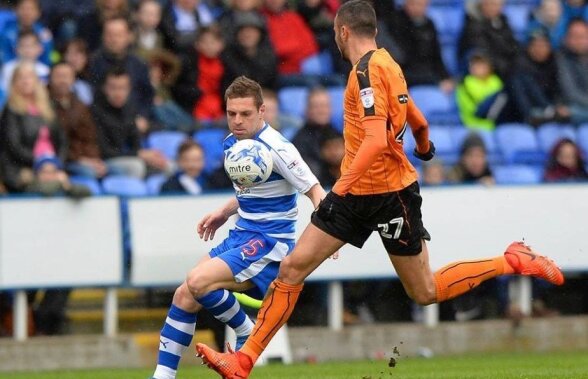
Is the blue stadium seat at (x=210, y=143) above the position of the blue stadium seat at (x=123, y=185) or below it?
above

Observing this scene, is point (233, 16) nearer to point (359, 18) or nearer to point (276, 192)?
point (276, 192)

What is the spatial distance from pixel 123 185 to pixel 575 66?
20.9 ft

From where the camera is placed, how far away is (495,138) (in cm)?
1669

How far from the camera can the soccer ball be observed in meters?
9.53

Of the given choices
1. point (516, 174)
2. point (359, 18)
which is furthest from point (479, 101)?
point (359, 18)

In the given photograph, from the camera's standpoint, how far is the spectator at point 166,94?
15.5 meters

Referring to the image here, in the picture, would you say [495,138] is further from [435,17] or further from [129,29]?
[129,29]

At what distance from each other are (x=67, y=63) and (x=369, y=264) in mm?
3735

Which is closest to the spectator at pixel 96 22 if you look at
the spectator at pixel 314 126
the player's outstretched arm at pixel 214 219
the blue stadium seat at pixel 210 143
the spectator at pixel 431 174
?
the blue stadium seat at pixel 210 143

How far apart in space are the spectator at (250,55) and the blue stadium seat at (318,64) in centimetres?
67

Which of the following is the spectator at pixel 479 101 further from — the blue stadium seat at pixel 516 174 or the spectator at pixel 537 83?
the blue stadium seat at pixel 516 174

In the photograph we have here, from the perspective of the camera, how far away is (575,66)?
17.9m

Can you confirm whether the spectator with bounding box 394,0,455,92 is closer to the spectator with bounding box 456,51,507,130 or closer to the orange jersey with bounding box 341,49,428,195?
the spectator with bounding box 456,51,507,130

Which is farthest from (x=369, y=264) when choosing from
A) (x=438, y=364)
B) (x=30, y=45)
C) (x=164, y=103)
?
(x=30, y=45)
